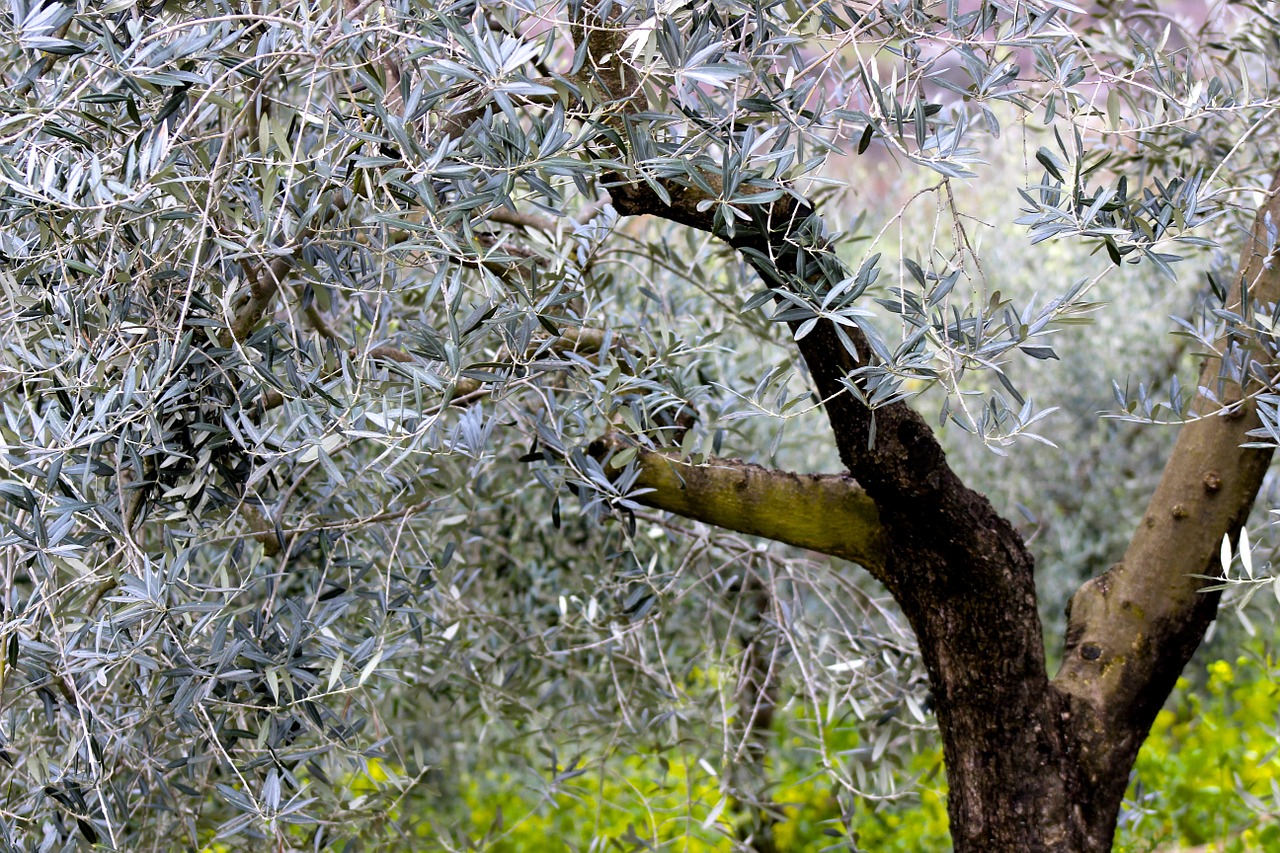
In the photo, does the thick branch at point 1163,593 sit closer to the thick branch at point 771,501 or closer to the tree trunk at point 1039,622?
the tree trunk at point 1039,622

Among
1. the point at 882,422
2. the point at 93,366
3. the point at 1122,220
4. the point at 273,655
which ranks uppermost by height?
the point at 1122,220

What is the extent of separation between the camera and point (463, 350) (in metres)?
1.37

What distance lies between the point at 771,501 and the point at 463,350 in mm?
704

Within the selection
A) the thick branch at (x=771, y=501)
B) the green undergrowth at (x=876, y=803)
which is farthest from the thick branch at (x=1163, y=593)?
the green undergrowth at (x=876, y=803)

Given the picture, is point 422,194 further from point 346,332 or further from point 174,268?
point 346,332

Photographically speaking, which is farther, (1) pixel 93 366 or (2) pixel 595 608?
(2) pixel 595 608

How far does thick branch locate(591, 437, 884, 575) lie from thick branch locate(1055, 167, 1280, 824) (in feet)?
1.46

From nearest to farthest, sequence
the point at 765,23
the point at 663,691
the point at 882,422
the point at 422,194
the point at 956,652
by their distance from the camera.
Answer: the point at 422,194, the point at 765,23, the point at 882,422, the point at 956,652, the point at 663,691

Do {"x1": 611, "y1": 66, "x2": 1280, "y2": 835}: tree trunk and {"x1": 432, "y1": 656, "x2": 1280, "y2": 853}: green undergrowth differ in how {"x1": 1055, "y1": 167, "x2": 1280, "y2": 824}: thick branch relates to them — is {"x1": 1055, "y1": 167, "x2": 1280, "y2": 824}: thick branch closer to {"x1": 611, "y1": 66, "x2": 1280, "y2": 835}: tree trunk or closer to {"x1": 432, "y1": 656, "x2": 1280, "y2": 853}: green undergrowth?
{"x1": 611, "y1": 66, "x2": 1280, "y2": 835}: tree trunk

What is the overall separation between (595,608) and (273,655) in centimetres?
74

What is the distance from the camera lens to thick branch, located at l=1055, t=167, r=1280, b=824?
1.83 m

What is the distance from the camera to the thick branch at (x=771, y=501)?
1853mm

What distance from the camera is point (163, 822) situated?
2021mm

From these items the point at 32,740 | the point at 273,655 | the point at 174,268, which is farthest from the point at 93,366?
the point at 32,740
